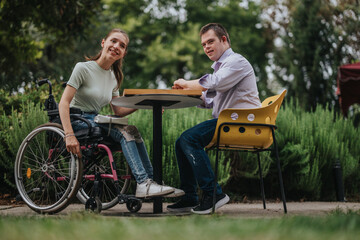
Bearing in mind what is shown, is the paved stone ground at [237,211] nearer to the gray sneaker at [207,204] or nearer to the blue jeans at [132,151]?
the gray sneaker at [207,204]

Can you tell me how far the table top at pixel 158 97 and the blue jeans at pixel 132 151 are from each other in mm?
259

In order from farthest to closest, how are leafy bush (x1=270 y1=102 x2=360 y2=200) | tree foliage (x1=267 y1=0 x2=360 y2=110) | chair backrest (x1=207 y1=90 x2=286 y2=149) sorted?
tree foliage (x1=267 y1=0 x2=360 y2=110), leafy bush (x1=270 y1=102 x2=360 y2=200), chair backrest (x1=207 y1=90 x2=286 y2=149)

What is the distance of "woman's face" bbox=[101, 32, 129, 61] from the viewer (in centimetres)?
352

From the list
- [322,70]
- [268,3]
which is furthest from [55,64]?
[322,70]

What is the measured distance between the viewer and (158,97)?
3.04 meters

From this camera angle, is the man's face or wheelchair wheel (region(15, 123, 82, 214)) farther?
the man's face

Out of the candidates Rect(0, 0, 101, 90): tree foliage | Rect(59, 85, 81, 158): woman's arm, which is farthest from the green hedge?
Rect(0, 0, 101, 90): tree foliage

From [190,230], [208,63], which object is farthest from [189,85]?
[208,63]

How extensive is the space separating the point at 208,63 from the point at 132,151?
18.7 m

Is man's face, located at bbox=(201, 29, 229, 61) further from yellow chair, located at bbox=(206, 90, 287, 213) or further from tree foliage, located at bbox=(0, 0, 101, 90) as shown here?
tree foliage, located at bbox=(0, 0, 101, 90)

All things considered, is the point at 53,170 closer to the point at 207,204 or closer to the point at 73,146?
the point at 73,146

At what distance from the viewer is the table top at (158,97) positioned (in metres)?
2.96

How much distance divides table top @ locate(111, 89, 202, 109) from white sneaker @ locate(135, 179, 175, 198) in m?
0.61

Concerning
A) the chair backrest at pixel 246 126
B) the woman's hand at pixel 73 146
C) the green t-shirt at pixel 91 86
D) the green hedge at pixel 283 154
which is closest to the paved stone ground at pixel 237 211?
the woman's hand at pixel 73 146
